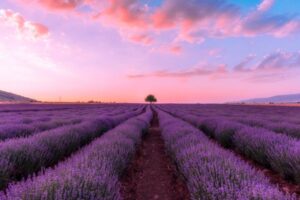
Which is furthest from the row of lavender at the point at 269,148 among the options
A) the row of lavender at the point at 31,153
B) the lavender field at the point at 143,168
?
the row of lavender at the point at 31,153

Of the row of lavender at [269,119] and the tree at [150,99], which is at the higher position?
the tree at [150,99]

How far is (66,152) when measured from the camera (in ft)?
17.9

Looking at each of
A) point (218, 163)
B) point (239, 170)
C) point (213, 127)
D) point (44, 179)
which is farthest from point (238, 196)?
point (213, 127)

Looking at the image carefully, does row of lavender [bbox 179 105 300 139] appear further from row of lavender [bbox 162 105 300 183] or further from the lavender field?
row of lavender [bbox 162 105 300 183]

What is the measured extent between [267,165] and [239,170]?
8.87ft

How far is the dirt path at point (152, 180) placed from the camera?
3566 mm

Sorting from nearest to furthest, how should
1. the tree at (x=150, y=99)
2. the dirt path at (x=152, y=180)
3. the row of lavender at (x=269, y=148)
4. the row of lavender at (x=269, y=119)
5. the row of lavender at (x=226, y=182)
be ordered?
the row of lavender at (x=226, y=182) → the dirt path at (x=152, y=180) → the row of lavender at (x=269, y=148) → the row of lavender at (x=269, y=119) → the tree at (x=150, y=99)

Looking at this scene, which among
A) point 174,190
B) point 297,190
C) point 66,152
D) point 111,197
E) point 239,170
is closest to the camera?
point 111,197

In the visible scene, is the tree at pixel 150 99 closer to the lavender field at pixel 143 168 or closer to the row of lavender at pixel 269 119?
the row of lavender at pixel 269 119

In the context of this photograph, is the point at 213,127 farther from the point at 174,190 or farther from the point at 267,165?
the point at 174,190

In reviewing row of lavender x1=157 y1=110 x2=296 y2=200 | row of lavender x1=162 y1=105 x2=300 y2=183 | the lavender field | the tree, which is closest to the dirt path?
the lavender field

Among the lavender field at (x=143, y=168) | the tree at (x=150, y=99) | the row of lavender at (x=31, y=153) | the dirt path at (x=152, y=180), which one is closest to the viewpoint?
the lavender field at (x=143, y=168)

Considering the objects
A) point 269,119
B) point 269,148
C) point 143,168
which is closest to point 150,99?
point 269,119

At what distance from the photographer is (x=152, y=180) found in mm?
4254
